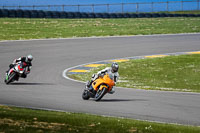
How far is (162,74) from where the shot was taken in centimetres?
2233

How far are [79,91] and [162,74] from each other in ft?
20.5

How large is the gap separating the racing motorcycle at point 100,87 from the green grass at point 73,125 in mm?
3014

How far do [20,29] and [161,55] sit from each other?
1595 centimetres

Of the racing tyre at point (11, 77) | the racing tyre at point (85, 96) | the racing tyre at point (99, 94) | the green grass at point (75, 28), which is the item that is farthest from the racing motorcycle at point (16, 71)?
the green grass at point (75, 28)

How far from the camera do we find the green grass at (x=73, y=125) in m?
9.48

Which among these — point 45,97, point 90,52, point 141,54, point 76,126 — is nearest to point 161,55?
point 141,54

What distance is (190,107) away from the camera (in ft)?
45.9

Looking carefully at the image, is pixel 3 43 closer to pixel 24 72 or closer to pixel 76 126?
pixel 24 72

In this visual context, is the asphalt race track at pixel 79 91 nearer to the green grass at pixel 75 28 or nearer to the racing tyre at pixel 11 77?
the racing tyre at pixel 11 77

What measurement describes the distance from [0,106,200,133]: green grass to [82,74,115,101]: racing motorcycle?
301 centimetres

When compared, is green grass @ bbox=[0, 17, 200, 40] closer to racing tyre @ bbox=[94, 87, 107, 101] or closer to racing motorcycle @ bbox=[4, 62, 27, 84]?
racing motorcycle @ bbox=[4, 62, 27, 84]

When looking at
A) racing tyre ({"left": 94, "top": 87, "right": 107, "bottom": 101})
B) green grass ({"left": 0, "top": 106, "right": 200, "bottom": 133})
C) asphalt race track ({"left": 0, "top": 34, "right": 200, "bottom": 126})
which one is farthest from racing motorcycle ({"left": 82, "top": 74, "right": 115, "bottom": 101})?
green grass ({"left": 0, "top": 106, "right": 200, "bottom": 133})

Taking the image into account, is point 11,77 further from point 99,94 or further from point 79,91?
point 99,94

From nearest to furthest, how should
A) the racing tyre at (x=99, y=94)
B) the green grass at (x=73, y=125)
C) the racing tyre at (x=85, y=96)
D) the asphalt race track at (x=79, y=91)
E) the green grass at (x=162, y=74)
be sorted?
the green grass at (x=73, y=125) → the asphalt race track at (x=79, y=91) → the racing tyre at (x=99, y=94) → the racing tyre at (x=85, y=96) → the green grass at (x=162, y=74)
